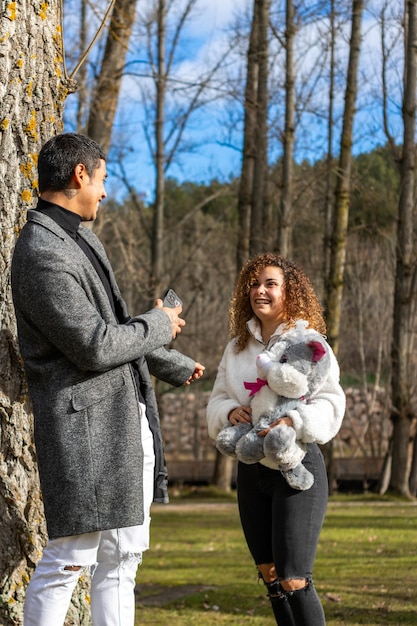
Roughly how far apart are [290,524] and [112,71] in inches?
375

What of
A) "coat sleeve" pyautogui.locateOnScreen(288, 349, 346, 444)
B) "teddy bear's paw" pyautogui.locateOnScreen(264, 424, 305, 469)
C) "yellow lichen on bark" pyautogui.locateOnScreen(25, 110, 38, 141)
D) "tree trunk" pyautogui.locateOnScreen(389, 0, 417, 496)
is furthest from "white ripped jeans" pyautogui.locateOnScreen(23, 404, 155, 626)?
"tree trunk" pyautogui.locateOnScreen(389, 0, 417, 496)

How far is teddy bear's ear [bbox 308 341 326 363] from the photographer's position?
3.59 metres

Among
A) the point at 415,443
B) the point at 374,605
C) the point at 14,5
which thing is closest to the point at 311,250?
the point at 415,443

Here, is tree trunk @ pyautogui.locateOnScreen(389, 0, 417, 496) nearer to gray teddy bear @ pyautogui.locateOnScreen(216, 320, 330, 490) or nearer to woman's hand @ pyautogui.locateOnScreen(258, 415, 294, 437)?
gray teddy bear @ pyautogui.locateOnScreen(216, 320, 330, 490)

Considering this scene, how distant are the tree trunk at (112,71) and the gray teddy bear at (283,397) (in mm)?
8395

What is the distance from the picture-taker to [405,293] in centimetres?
1681

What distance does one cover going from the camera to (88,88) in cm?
1617

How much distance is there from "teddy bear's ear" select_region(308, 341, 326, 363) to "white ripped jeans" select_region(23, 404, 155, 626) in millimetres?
688

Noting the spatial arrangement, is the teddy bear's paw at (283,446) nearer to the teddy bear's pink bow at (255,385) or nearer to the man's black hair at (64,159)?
the teddy bear's pink bow at (255,385)

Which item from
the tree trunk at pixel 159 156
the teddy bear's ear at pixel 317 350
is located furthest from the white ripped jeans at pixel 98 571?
the tree trunk at pixel 159 156

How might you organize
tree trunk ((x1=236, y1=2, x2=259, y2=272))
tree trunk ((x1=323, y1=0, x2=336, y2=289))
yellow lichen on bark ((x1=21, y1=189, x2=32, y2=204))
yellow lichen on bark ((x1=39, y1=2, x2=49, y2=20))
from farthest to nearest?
tree trunk ((x1=323, y1=0, x2=336, y2=289)) → tree trunk ((x1=236, y1=2, x2=259, y2=272)) → yellow lichen on bark ((x1=39, y1=2, x2=49, y2=20)) → yellow lichen on bark ((x1=21, y1=189, x2=32, y2=204))

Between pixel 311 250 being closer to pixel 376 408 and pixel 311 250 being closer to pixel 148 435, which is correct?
pixel 376 408

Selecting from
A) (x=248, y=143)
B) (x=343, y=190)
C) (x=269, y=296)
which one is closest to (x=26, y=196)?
(x=269, y=296)

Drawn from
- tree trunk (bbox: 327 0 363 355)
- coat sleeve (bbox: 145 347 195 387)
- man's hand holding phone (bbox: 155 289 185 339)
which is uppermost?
tree trunk (bbox: 327 0 363 355)
